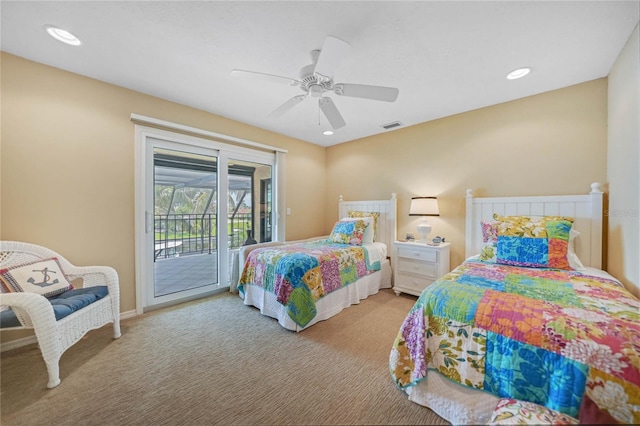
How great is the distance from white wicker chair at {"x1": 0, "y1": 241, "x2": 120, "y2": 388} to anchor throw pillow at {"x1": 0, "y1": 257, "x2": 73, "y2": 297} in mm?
117

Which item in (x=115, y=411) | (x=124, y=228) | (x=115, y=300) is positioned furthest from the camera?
(x=124, y=228)

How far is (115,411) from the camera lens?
142cm

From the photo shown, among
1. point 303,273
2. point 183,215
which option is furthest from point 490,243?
point 183,215

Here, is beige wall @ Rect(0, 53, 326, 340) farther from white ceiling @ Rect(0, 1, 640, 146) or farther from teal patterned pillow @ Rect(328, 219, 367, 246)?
teal patterned pillow @ Rect(328, 219, 367, 246)

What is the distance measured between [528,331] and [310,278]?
5.61 feet

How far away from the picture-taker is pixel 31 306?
154 cm

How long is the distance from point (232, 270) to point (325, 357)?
2.01 meters

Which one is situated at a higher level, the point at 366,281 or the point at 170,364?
the point at 366,281

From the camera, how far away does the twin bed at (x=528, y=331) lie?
37.7 inches

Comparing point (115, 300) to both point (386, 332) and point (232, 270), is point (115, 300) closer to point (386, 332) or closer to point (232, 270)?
point (232, 270)

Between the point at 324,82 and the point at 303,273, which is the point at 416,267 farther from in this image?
the point at 324,82

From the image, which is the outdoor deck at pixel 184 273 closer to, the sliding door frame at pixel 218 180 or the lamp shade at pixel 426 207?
the sliding door frame at pixel 218 180

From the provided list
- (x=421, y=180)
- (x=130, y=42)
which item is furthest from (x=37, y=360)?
(x=421, y=180)

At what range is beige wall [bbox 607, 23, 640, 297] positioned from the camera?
67.4 inches
